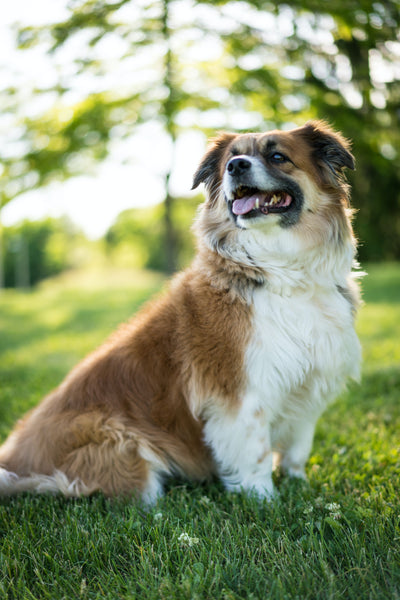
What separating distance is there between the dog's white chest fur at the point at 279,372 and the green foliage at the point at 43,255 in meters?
48.9

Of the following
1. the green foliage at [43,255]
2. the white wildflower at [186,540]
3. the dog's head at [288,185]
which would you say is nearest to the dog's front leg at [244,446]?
the white wildflower at [186,540]

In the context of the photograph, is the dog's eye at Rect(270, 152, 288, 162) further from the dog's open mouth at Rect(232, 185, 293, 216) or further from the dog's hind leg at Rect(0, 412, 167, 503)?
the dog's hind leg at Rect(0, 412, 167, 503)

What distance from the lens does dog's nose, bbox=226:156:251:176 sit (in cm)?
287

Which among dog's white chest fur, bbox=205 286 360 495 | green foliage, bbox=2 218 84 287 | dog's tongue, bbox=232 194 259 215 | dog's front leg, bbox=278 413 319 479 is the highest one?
dog's tongue, bbox=232 194 259 215

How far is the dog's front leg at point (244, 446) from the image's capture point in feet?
9.46

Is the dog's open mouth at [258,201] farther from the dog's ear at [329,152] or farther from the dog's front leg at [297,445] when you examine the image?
the dog's front leg at [297,445]

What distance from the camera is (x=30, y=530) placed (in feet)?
8.52

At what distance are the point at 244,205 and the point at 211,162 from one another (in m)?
0.57

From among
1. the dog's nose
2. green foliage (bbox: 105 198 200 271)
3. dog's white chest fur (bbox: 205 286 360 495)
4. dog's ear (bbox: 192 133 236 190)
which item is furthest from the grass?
green foliage (bbox: 105 198 200 271)

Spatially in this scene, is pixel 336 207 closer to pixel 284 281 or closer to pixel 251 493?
pixel 284 281

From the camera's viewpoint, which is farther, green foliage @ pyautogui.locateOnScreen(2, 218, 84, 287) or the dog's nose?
green foliage @ pyautogui.locateOnScreen(2, 218, 84, 287)

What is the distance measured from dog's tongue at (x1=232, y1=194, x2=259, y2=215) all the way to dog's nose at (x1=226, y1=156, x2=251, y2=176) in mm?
166

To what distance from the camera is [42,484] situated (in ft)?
9.45

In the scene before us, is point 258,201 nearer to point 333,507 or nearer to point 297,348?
point 297,348
